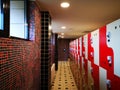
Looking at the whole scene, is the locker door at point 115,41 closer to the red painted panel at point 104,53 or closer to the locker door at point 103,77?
the red painted panel at point 104,53

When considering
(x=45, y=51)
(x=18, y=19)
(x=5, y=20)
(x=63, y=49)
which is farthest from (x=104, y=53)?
(x=63, y=49)

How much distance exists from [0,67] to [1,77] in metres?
0.10

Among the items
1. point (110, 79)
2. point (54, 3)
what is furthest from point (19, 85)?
point (54, 3)

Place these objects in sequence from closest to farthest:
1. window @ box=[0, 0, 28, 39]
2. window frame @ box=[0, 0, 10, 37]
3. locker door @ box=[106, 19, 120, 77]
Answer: locker door @ box=[106, 19, 120, 77]
window frame @ box=[0, 0, 10, 37]
window @ box=[0, 0, 28, 39]

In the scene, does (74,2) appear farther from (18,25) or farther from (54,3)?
(18,25)

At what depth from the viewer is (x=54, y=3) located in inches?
113

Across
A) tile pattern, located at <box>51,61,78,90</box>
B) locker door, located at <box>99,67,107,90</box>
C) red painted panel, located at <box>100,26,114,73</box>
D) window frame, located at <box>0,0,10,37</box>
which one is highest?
window frame, located at <box>0,0,10,37</box>

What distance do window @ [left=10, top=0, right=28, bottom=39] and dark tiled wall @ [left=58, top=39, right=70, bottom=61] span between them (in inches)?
489

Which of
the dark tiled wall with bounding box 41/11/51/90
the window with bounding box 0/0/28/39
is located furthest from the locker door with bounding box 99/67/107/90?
the dark tiled wall with bounding box 41/11/51/90

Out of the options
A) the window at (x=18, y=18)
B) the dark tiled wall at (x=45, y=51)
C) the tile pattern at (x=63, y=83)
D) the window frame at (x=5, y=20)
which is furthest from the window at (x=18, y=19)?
the tile pattern at (x=63, y=83)

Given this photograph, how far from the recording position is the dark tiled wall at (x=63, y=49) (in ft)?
49.0

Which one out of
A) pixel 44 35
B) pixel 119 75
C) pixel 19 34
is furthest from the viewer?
pixel 44 35

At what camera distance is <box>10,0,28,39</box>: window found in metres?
2.35

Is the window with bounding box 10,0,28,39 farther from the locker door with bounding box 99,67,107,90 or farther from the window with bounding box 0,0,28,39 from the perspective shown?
the locker door with bounding box 99,67,107,90
